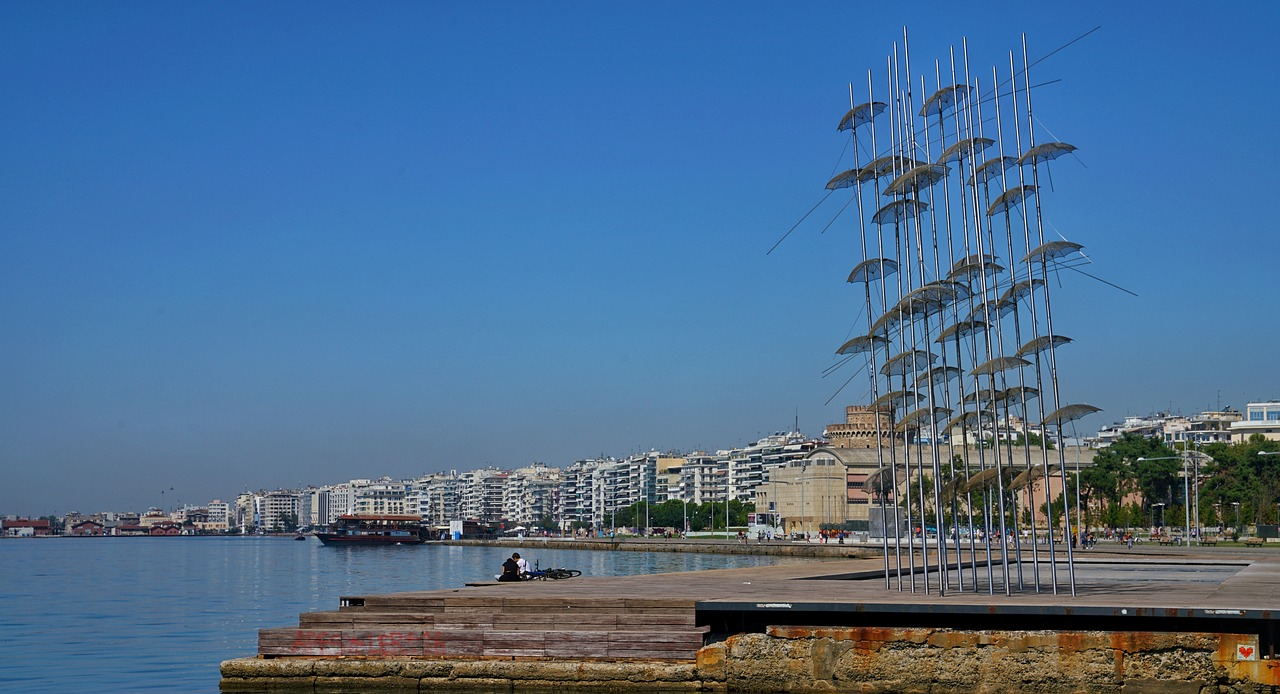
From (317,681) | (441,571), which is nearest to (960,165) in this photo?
(317,681)

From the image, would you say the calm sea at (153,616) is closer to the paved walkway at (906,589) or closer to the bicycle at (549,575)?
the bicycle at (549,575)

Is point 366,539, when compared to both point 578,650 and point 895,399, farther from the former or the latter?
point 578,650

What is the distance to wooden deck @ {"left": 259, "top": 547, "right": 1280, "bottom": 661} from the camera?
71.1 feet

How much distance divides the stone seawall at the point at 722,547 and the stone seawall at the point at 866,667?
217 ft

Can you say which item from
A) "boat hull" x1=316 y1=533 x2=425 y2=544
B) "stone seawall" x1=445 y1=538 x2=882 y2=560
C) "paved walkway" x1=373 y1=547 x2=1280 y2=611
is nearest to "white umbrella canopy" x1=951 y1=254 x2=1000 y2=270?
"paved walkway" x1=373 y1=547 x2=1280 y2=611

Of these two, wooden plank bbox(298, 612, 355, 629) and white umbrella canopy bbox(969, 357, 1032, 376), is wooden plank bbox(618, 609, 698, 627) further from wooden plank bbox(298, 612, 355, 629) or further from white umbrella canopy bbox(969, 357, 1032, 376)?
white umbrella canopy bbox(969, 357, 1032, 376)

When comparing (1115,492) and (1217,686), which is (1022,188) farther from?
(1115,492)

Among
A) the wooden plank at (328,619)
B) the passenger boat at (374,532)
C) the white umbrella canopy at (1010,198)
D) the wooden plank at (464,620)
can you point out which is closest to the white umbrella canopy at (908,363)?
the white umbrella canopy at (1010,198)

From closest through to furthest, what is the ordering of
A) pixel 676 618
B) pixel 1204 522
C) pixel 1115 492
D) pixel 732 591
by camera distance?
pixel 676 618 → pixel 732 591 → pixel 1204 522 → pixel 1115 492

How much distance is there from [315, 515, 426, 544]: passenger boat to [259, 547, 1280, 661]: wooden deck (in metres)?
165

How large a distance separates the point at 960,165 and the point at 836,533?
123764 mm

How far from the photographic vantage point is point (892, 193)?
29281mm

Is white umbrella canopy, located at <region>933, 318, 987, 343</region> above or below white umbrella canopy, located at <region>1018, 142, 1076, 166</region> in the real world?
below

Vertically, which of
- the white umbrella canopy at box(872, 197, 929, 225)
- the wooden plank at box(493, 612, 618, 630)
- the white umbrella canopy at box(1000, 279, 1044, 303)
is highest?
the white umbrella canopy at box(872, 197, 929, 225)
